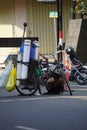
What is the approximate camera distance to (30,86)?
16.4m

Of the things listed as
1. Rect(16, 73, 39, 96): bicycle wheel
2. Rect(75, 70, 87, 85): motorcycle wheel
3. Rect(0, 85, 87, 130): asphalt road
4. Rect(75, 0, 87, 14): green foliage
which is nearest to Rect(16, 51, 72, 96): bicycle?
Rect(16, 73, 39, 96): bicycle wheel

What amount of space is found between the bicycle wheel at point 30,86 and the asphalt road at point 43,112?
227 mm

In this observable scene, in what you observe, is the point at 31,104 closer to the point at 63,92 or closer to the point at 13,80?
the point at 13,80

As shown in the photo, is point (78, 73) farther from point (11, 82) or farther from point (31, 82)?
point (11, 82)

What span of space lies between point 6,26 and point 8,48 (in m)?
2.72

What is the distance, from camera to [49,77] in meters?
16.8

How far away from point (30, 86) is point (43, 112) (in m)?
3.94

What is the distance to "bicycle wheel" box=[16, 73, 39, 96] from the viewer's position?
53.7ft

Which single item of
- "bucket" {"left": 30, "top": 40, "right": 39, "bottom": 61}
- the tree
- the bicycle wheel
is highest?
the tree

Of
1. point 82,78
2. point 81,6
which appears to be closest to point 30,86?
point 82,78

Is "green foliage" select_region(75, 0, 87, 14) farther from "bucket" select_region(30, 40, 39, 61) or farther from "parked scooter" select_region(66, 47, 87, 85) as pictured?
"bucket" select_region(30, 40, 39, 61)

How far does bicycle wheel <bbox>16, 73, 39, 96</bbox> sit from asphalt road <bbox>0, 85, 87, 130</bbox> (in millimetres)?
227

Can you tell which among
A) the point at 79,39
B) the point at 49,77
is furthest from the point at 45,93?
the point at 79,39

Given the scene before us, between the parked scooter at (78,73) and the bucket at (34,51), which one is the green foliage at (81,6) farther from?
the bucket at (34,51)
